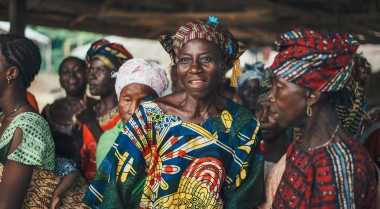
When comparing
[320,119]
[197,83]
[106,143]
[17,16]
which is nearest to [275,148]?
[106,143]

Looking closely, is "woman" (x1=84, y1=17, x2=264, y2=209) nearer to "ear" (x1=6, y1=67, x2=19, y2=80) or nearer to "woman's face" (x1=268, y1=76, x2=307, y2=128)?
"woman's face" (x1=268, y1=76, x2=307, y2=128)

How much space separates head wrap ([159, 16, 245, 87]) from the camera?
308 cm

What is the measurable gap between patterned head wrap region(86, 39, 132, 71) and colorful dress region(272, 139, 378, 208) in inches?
117

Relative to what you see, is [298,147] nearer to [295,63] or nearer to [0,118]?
[295,63]

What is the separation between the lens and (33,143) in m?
3.03

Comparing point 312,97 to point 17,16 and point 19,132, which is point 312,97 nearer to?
point 19,132

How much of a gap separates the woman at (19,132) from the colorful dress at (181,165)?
36 centimetres

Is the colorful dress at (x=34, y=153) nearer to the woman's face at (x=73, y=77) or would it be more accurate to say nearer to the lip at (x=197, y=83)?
the lip at (x=197, y=83)

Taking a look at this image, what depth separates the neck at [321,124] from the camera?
2523 millimetres

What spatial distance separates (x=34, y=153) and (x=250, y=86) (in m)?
3.21

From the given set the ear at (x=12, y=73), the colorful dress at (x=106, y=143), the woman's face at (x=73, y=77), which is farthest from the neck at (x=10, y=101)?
the woman's face at (x=73, y=77)

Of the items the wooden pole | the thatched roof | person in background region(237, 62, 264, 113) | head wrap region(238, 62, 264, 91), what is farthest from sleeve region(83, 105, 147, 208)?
the thatched roof

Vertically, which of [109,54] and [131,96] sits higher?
[109,54]

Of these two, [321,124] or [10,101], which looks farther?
[10,101]
